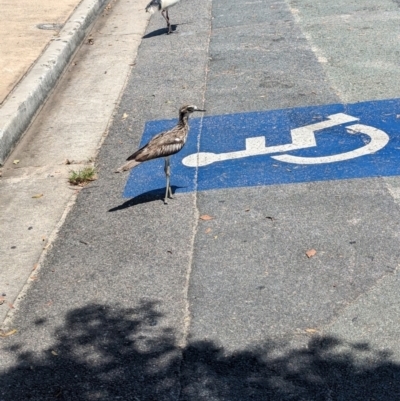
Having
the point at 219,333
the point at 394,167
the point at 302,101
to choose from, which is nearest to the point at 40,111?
the point at 302,101

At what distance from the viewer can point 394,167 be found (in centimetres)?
881

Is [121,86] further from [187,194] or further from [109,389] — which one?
[109,389]

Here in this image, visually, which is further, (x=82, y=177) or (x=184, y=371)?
(x=82, y=177)

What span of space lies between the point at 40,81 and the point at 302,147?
4.65 m

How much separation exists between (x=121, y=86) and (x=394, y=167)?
214 inches

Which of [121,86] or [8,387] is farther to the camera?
[121,86]

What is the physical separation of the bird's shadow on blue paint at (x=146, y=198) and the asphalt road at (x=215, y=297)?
0.02m

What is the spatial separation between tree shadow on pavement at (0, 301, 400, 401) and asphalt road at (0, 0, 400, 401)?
12 mm

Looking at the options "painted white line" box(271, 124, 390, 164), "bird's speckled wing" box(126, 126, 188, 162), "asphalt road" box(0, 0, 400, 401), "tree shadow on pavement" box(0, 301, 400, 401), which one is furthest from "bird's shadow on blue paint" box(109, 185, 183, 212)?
"tree shadow on pavement" box(0, 301, 400, 401)

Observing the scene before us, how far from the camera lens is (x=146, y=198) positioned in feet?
28.8

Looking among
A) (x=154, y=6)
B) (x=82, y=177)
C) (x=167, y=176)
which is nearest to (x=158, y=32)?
(x=154, y=6)

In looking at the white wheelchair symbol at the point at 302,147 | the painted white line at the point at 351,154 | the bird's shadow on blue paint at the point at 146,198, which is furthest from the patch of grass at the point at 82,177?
the painted white line at the point at 351,154

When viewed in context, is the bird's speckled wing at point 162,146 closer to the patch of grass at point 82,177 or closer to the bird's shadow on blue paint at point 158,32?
the patch of grass at point 82,177

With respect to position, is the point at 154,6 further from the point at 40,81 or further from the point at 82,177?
the point at 82,177
